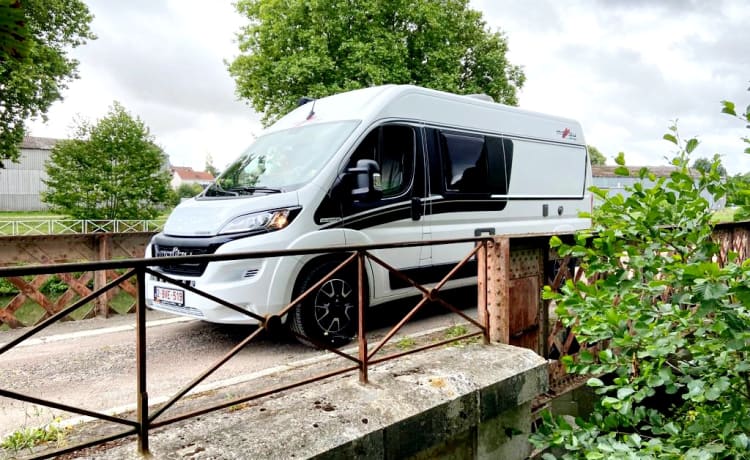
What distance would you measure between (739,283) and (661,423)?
1.12 metres

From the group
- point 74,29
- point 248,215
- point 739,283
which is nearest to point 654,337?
point 739,283

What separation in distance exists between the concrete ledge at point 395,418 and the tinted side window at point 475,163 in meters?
2.53

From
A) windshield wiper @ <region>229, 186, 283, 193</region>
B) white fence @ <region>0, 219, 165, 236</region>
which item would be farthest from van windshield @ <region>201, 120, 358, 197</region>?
white fence @ <region>0, 219, 165, 236</region>

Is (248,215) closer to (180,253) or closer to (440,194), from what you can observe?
(180,253)

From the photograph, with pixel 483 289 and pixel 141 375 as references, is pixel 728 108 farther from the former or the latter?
pixel 141 375

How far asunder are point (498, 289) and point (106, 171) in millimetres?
15516

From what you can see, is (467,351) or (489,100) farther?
(489,100)

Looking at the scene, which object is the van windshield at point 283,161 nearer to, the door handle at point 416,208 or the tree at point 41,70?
the door handle at point 416,208

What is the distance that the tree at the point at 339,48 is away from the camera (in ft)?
55.7

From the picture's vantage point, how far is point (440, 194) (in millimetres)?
5496

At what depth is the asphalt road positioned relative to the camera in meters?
3.27

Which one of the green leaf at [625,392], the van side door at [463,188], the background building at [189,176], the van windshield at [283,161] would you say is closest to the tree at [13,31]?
the van windshield at [283,161]

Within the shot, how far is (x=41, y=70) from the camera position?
1594cm

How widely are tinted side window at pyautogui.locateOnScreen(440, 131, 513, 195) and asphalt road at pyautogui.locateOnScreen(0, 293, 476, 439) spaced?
1.56m
